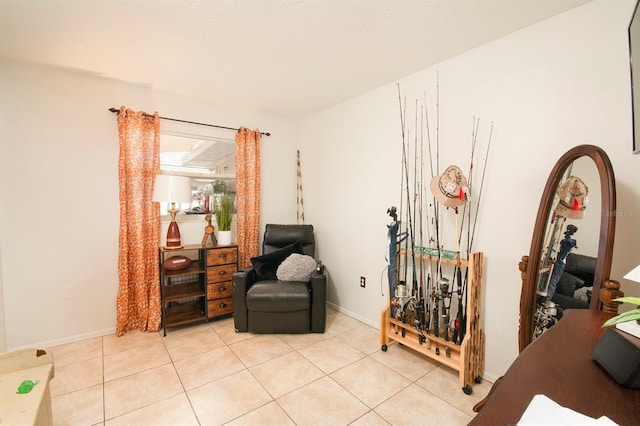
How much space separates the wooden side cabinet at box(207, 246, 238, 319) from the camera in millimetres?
2809

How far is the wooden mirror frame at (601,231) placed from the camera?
132 cm

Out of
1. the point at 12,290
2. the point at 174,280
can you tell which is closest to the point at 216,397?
the point at 174,280

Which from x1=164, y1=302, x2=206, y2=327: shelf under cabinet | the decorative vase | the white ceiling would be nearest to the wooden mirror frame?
the white ceiling

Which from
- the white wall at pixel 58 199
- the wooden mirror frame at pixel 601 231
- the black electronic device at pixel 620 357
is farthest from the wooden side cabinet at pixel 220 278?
the black electronic device at pixel 620 357

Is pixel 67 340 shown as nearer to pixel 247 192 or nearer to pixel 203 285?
pixel 203 285

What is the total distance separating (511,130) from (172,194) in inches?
112

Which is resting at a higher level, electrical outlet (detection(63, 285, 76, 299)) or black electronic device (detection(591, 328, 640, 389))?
black electronic device (detection(591, 328, 640, 389))

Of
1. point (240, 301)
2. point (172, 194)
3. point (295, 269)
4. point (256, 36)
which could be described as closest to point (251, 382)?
point (240, 301)

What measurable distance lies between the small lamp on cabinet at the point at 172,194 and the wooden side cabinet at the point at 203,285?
127 millimetres

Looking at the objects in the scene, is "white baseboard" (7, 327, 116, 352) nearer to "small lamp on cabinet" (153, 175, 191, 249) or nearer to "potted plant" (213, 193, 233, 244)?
"small lamp on cabinet" (153, 175, 191, 249)

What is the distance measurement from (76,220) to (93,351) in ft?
3.83

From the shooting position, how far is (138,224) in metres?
2.66

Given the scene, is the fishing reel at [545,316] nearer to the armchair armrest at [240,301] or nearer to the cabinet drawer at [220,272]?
the armchair armrest at [240,301]

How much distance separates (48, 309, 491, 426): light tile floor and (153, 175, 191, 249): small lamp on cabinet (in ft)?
3.06
